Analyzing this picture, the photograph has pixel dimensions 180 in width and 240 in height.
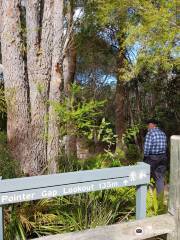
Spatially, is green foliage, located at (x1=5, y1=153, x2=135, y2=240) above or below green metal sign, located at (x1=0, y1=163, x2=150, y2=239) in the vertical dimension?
below

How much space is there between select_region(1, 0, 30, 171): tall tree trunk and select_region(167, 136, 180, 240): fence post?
11.3ft

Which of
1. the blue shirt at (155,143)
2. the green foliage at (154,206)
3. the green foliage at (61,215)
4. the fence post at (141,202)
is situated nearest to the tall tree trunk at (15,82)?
the green foliage at (61,215)

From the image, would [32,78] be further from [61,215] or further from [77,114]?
[61,215]

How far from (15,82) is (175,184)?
3.79 metres

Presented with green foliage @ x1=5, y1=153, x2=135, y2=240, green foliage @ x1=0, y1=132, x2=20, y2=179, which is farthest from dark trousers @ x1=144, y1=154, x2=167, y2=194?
green foliage @ x1=0, y1=132, x2=20, y2=179

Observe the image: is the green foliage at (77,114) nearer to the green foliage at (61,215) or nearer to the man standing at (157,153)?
the green foliage at (61,215)

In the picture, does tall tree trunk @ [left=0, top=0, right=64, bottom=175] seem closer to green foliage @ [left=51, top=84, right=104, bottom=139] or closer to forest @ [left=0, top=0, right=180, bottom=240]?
forest @ [left=0, top=0, right=180, bottom=240]

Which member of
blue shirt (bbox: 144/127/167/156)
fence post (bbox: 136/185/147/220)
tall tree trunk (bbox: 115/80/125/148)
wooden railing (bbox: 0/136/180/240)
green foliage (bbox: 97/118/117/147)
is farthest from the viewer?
tall tree trunk (bbox: 115/80/125/148)

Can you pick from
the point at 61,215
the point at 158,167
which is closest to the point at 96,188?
the point at 61,215

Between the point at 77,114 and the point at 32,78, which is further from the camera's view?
the point at 32,78

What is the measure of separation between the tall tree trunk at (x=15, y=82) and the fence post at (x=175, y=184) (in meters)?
3.44

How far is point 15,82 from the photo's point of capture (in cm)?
607

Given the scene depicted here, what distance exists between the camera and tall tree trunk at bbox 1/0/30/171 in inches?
237

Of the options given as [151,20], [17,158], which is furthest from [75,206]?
[151,20]
